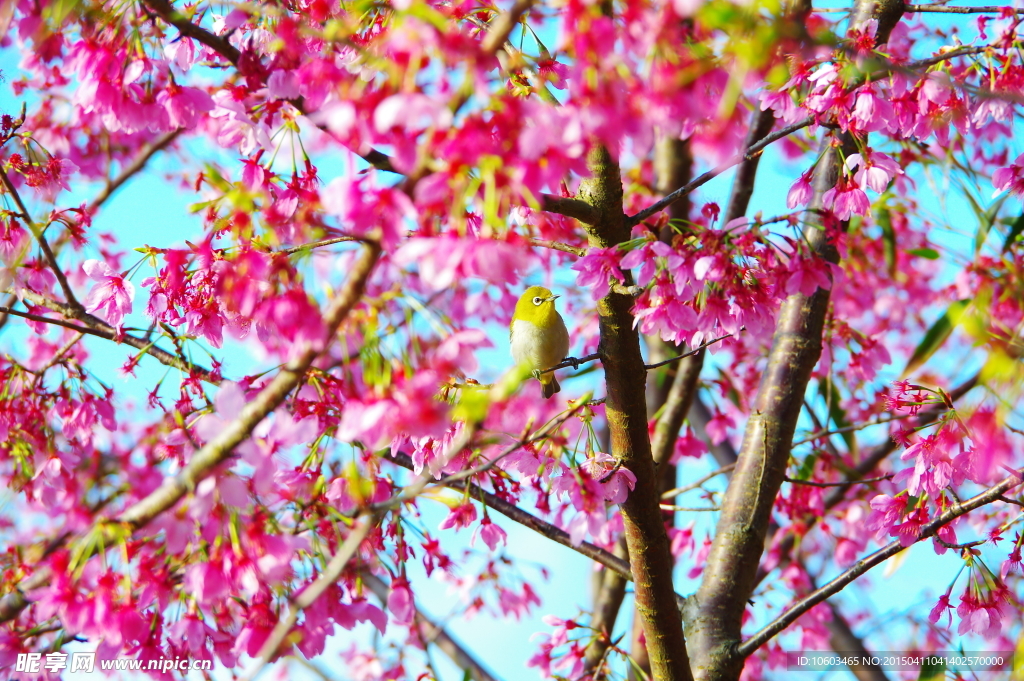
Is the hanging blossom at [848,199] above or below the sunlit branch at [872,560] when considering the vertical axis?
above

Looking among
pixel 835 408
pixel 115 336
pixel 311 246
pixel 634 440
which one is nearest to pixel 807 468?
pixel 835 408

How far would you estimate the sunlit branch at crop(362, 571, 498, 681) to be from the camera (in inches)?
149

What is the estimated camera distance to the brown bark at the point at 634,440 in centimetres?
214

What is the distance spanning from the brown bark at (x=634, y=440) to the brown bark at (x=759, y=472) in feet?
0.47

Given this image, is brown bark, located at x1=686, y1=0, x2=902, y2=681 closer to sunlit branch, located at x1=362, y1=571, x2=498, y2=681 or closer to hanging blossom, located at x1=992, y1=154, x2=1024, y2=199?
hanging blossom, located at x1=992, y1=154, x2=1024, y2=199

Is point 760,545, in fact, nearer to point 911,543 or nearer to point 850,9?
point 911,543

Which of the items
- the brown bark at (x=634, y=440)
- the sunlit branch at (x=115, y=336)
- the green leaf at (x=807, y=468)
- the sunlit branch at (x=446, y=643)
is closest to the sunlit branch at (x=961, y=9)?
the brown bark at (x=634, y=440)

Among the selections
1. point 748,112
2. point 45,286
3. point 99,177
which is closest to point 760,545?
point 748,112

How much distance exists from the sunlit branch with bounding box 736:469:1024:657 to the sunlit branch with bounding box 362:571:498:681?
175 centimetres

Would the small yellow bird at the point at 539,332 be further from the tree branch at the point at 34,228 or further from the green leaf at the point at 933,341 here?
the tree branch at the point at 34,228

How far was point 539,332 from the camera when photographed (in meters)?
3.07

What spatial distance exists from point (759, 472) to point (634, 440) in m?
0.70

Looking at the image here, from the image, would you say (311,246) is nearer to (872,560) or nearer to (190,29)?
(190,29)

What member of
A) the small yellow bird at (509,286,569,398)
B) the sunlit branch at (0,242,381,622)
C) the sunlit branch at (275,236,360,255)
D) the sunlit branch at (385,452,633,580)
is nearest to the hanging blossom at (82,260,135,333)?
the sunlit branch at (275,236,360,255)
